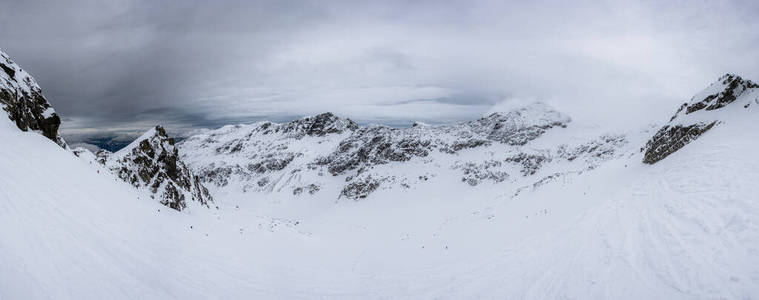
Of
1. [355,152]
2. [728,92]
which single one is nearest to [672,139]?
[728,92]

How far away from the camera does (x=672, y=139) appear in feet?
63.8

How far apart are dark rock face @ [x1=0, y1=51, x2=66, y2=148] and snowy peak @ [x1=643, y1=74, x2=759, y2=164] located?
113ft

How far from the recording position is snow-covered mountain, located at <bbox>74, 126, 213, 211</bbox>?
682 inches

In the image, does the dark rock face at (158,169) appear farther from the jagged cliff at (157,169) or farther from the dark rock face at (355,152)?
the dark rock face at (355,152)

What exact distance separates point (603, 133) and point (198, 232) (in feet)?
310

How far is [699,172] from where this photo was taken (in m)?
12.3

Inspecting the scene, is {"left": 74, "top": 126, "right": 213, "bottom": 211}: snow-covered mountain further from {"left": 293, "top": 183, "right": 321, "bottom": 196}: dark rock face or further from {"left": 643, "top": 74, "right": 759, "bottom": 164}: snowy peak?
{"left": 293, "top": 183, "right": 321, "bottom": 196}: dark rock face

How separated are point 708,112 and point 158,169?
127ft

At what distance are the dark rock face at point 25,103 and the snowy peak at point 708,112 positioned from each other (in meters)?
34.4

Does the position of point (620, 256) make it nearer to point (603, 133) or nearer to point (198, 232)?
point (198, 232)

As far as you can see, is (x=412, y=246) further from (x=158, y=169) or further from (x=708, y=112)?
(x=708, y=112)

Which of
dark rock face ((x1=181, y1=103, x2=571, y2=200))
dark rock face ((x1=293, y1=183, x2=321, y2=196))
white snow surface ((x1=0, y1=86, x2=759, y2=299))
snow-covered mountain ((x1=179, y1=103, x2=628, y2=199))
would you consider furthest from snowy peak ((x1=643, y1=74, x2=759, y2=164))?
dark rock face ((x1=293, y1=183, x2=321, y2=196))

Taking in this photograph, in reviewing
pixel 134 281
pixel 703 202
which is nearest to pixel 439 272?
pixel 703 202

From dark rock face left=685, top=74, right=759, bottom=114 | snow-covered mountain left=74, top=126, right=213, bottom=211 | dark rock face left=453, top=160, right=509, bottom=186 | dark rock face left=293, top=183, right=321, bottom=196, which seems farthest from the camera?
dark rock face left=293, top=183, right=321, bottom=196
